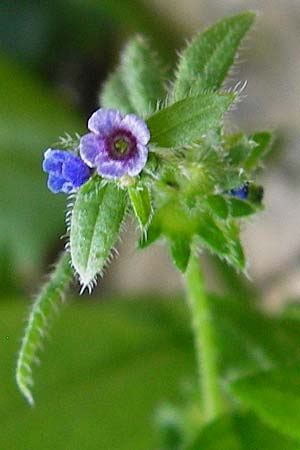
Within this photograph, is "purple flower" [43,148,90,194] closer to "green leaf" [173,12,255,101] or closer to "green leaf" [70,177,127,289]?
"green leaf" [70,177,127,289]

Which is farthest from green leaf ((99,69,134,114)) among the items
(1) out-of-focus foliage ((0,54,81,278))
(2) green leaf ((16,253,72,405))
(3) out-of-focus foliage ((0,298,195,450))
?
(1) out-of-focus foliage ((0,54,81,278))

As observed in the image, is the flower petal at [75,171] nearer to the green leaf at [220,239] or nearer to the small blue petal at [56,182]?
the small blue petal at [56,182]

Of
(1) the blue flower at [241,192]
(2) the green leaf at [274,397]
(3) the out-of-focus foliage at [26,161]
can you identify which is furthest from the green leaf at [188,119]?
(3) the out-of-focus foliage at [26,161]

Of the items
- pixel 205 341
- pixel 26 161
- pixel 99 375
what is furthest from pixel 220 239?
pixel 26 161

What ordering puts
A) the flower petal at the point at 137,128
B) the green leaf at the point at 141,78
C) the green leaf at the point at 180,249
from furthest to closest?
the green leaf at the point at 141,78
the green leaf at the point at 180,249
the flower petal at the point at 137,128

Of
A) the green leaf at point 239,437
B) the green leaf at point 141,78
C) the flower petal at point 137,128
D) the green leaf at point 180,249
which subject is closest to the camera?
the flower petal at point 137,128

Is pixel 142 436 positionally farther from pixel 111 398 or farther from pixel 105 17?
pixel 105 17

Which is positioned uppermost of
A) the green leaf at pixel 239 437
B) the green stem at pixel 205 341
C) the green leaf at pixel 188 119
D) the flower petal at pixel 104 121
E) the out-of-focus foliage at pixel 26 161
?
the out-of-focus foliage at pixel 26 161

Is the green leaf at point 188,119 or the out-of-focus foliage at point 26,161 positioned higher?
the out-of-focus foliage at point 26,161
